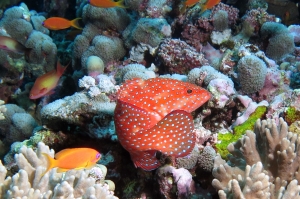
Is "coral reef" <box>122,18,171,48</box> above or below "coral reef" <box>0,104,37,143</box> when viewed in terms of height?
above

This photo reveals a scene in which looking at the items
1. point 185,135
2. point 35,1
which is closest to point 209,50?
point 185,135

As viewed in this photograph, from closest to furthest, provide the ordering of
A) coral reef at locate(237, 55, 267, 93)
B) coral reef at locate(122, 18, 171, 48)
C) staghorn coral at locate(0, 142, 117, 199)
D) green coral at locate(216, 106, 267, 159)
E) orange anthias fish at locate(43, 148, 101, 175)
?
staghorn coral at locate(0, 142, 117, 199)
orange anthias fish at locate(43, 148, 101, 175)
green coral at locate(216, 106, 267, 159)
coral reef at locate(237, 55, 267, 93)
coral reef at locate(122, 18, 171, 48)

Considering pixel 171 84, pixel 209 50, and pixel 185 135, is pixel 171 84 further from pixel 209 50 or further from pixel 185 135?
pixel 209 50

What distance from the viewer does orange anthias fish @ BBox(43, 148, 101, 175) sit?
113 inches

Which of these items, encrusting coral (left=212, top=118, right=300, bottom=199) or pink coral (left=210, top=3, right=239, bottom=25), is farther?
pink coral (left=210, top=3, right=239, bottom=25)

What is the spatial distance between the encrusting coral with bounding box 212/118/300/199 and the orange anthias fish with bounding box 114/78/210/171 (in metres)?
0.49

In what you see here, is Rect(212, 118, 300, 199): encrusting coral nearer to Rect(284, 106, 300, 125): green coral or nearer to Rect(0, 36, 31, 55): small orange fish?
Rect(284, 106, 300, 125): green coral

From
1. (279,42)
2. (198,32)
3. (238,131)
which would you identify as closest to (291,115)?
(238,131)

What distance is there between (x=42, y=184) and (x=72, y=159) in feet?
1.47

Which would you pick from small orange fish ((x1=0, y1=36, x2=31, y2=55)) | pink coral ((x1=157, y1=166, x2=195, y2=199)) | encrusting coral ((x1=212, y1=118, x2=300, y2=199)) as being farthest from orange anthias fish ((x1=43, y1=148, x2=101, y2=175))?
small orange fish ((x1=0, y1=36, x2=31, y2=55))

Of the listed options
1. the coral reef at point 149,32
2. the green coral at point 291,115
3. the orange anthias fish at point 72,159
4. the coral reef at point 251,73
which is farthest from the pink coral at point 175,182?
the coral reef at point 149,32

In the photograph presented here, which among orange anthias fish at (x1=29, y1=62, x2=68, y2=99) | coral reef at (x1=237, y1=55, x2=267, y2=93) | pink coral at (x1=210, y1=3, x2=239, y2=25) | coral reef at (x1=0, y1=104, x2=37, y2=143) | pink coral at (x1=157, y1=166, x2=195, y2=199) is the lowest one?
coral reef at (x1=0, y1=104, x2=37, y2=143)

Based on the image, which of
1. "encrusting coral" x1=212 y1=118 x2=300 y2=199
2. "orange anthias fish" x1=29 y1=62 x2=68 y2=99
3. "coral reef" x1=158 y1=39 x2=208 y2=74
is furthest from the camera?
"coral reef" x1=158 y1=39 x2=208 y2=74

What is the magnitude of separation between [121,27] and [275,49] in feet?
12.3
